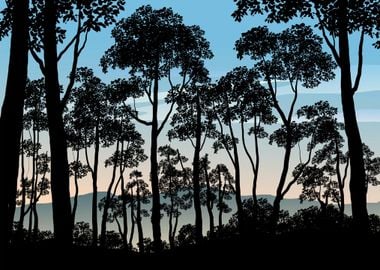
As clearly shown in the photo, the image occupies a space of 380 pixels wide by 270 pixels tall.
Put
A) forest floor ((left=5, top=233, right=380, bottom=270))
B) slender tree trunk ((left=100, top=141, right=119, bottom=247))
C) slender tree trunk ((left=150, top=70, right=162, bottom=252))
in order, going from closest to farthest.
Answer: forest floor ((left=5, top=233, right=380, bottom=270)) → slender tree trunk ((left=150, top=70, right=162, bottom=252)) → slender tree trunk ((left=100, top=141, right=119, bottom=247))

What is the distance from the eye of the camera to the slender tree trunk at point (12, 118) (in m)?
10.5

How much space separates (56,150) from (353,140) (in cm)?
1002

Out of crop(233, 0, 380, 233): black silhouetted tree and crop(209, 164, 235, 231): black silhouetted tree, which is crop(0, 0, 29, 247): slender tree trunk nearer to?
crop(233, 0, 380, 233): black silhouetted tree

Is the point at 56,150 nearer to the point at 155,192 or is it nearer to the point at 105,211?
the point at 155,192

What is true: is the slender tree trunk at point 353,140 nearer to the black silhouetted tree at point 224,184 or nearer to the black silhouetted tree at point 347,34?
the black silhouetted tree at point 347,34

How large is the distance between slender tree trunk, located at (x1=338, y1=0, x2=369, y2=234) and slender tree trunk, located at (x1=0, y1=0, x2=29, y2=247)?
35.5ft

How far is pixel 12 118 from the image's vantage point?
10.8m

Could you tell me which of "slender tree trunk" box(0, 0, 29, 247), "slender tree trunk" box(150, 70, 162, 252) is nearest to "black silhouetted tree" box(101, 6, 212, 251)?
"slender tree trunk" box(150, 70, 162, 252)

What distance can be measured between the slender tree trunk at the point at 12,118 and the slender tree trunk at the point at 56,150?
12.0 feet

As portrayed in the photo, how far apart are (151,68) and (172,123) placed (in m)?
12.3

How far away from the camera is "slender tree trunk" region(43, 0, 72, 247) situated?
→ 14773mm

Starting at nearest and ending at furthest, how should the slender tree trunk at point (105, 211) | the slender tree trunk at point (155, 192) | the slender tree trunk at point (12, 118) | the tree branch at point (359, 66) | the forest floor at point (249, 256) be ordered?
the slender tree trunk at point (12, 118) → the forest floor at point (249, 256) → the tree branch at point (359, 66) → the slender tree trunk at point (155, 192) → the slender tree trunk at point (105, 211)

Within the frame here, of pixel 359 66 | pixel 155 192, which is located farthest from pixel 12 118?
pixel 155 192

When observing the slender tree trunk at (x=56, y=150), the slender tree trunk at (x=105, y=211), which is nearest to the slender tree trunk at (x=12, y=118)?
the slender tree trunk at (x=56, y=150)
